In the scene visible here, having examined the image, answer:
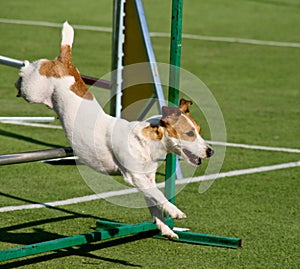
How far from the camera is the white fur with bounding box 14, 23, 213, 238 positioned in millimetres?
6066

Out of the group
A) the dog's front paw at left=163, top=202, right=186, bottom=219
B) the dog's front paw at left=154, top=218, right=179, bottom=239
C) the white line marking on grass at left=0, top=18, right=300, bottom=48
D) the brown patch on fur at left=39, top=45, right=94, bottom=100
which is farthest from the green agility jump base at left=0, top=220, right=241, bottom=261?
the white line marking on grass at left=0, top=18, right=300, bottom=48

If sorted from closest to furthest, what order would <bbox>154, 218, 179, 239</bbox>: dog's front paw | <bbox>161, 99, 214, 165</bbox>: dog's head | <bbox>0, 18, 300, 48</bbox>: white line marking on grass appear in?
<bbox>161, 99, 214, 165</bbox>: dog's head → <bbox>154, 218, 179, 239</bbox>: dog's front paw → <bbox>0, 18, 300, 48</bbox>: white line marking on grass

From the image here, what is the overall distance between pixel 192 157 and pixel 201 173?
3874 mm

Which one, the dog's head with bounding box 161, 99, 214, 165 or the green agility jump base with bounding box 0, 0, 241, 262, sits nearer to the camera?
the dog's head with bounding box 161, 99, 214, 165

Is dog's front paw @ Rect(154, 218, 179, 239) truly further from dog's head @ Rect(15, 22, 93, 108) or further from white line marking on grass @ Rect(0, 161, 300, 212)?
white line marking on grass @ Rect(0, 161, 300, 212)

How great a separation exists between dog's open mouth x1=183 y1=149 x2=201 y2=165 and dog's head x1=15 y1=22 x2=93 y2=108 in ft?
2.51

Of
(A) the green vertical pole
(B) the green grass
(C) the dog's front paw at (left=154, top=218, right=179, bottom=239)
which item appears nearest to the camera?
(C) the dog's front paw at (left=154, top=218, right=179, bottom=239)

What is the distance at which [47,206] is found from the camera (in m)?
8.41

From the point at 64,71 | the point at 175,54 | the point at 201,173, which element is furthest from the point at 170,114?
the point at 201,173

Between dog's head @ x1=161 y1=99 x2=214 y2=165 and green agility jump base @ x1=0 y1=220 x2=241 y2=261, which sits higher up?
dog's head @ x1=161 y1=99 x2=214 y2=165

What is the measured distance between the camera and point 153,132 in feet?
20.0

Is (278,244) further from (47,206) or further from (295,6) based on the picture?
(295,6)

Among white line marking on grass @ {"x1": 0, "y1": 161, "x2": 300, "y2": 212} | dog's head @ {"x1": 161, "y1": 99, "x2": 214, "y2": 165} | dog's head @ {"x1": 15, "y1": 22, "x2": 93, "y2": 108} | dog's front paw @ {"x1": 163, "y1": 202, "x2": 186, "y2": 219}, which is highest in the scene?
dog's head @ {"x1": 15, "y1": 22, "x2": 93, "y2": 108}

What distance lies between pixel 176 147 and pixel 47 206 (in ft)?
8.69
